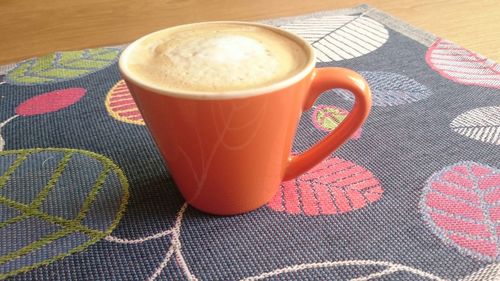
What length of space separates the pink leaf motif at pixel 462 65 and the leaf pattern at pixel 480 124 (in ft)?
0.17

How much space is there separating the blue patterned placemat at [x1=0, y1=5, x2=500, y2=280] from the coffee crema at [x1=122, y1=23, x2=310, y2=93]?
9cm

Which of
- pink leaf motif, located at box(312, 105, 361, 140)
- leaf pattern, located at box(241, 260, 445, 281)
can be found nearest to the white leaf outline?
leaf pattern, located at box(241, 260, 445, 281)

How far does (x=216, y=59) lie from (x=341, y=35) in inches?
12.6

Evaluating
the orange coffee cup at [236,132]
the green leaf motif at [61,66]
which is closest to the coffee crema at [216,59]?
the orange coffee cup at [236,132]

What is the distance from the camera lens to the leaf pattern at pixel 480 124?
0.36 metres

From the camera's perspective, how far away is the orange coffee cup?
248 mm

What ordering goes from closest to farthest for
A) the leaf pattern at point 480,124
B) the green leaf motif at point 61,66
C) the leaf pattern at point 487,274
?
Result: the leaf pattern at point 487,274, the leaf pattern at point 480,124, the green leaf motif at point 61,66

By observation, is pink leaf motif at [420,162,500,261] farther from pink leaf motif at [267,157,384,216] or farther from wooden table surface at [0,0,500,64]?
wooden table surface at [0,0,500,64]

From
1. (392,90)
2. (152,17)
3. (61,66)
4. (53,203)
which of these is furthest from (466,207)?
(152,17)

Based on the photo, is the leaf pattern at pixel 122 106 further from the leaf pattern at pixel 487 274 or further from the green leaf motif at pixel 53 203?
the leaf pattern at pixel 487 274

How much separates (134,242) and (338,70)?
16cm

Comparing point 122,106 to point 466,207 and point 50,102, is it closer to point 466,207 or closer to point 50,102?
point 50,102

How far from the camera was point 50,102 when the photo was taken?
0.44 m

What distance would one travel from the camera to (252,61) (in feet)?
0.90
